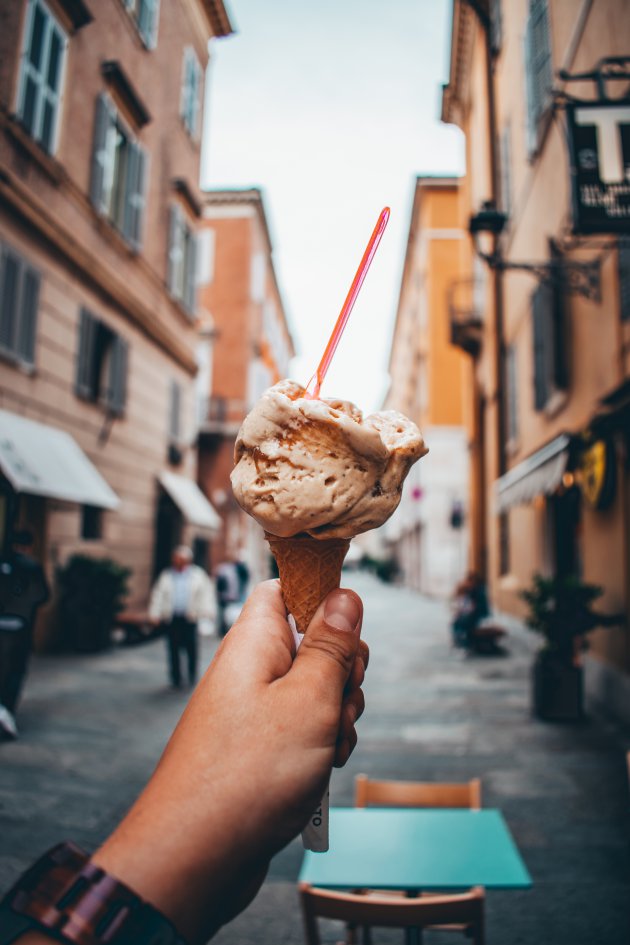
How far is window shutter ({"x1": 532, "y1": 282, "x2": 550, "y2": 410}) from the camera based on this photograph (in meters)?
11.0

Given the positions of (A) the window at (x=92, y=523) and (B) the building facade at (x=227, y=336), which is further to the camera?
(B) the building facade at (x=227, y=336)

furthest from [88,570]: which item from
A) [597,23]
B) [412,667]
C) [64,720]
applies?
[597,23]

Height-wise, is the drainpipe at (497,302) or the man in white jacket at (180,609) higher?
the drainpipe at (497,302)

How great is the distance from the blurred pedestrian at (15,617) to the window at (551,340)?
7516 millimetres

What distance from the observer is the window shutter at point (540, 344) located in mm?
10992

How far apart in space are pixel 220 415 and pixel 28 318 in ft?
54.0

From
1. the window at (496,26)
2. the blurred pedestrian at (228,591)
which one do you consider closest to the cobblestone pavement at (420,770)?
the blurred pedestrian at (228,591)

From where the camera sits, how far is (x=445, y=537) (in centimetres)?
2970

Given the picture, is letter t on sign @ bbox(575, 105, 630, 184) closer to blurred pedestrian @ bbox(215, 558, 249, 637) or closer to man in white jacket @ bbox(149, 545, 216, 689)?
man in white jacket @ bbox(149, 545, 216, 689)

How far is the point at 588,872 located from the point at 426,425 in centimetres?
2610

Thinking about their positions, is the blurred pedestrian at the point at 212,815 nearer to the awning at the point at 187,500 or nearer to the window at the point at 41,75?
the window at the point at 41,75

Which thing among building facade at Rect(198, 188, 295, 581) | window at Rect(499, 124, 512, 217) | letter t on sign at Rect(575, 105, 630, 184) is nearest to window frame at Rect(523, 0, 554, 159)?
window at Rect(499, 124, 512, 217)

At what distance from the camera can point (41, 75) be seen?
1022 centimetres

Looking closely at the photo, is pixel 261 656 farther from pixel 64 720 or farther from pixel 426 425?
pixel 426 425
